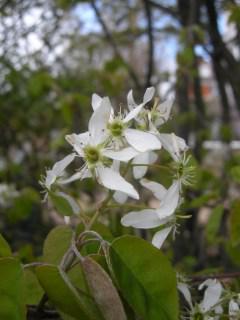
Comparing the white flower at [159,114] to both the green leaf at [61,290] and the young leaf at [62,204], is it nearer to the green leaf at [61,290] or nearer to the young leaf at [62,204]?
the young leaf at [62,204]

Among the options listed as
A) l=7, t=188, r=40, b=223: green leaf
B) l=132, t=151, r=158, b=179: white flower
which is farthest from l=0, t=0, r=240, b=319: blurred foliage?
l=132, t=151, r=158, b=179: white flower

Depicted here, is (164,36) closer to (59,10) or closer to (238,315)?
(59,10)

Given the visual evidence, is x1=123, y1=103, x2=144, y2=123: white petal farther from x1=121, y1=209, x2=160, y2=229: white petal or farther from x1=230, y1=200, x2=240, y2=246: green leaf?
x1=230, y1=200, x2=240, y2=246: green leaf

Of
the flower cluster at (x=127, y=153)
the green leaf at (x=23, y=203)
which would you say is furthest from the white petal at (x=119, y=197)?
the green leaf at (x=23, y=203)

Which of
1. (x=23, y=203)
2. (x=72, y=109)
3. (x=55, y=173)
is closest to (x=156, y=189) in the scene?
(x=55, y=173)

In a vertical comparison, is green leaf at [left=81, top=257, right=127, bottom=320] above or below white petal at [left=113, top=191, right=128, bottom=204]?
below
